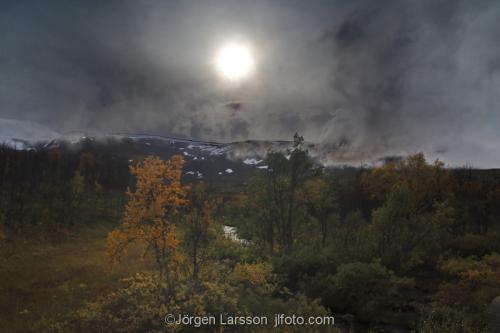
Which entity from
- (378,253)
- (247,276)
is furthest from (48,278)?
(378,253)

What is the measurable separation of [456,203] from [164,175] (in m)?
58.2

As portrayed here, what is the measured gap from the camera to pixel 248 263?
27.1 m

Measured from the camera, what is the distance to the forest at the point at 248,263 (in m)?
15.7

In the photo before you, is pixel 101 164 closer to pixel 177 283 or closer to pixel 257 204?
pixel 257 204

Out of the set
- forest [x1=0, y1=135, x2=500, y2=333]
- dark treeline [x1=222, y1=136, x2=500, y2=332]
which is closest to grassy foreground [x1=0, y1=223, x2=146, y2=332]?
forest [x1=0, y1=135, x2=500, y2=333]

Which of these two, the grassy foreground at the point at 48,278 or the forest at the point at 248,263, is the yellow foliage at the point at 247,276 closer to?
the forest at the point at 248,263

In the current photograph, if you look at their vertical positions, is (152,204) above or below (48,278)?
above

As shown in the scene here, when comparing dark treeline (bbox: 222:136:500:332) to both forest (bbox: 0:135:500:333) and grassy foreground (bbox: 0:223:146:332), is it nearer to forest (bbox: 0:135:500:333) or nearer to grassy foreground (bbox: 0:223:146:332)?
forest (bbox: 0:135:500:333)

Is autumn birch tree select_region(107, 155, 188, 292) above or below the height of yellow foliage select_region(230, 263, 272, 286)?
above

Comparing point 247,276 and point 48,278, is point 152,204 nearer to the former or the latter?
point 247,276

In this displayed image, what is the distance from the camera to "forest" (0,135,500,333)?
15.7 m

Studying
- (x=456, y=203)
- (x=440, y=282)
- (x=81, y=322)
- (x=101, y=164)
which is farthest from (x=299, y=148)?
(x=101, y=164)

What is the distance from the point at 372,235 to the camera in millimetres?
31375

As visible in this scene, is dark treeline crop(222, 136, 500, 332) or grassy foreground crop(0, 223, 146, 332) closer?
grassy foreground crop(0, 223, 146, 332)
